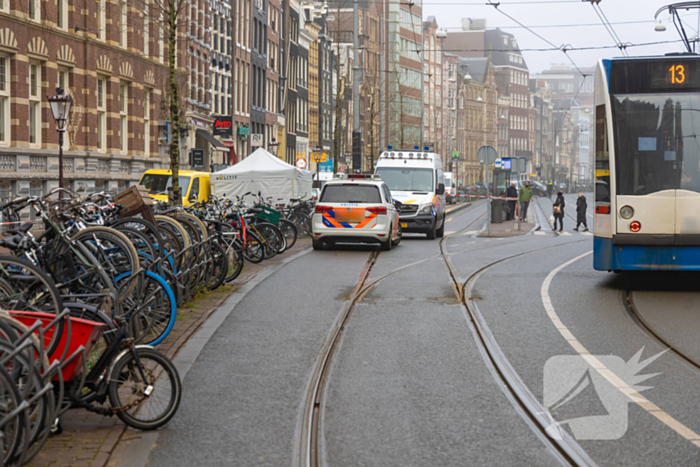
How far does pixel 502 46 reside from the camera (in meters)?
175

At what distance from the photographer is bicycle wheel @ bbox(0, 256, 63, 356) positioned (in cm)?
680

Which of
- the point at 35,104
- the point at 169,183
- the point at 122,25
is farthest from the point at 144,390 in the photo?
the point at 122,25

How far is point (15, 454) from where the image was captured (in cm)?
501

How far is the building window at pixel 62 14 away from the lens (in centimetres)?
3266

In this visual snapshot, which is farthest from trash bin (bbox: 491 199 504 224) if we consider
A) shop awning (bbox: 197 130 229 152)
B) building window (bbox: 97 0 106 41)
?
shop awning (bbox: 197 130 229 152)

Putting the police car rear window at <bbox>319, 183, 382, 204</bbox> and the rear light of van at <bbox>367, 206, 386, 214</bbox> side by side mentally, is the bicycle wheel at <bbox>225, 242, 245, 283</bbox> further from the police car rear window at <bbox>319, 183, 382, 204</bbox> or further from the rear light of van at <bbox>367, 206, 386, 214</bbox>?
the police car rear window at <bbox>319, 183, 382, 204</bbox>

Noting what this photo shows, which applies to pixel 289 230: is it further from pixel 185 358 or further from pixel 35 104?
pixel 185 358

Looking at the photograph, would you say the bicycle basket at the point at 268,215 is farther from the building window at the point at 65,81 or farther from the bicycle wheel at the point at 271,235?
the building window at the point at 65,81

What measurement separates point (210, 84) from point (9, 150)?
27.3 meters

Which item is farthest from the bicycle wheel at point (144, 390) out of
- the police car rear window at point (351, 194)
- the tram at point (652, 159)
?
the police car rear window at point (351, 194)

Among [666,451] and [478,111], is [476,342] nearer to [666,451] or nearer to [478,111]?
[666,451]

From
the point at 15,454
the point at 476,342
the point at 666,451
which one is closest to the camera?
the point at 15,454

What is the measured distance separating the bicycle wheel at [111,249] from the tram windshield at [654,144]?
758 cm

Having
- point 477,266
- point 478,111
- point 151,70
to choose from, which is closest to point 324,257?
point 477,266
